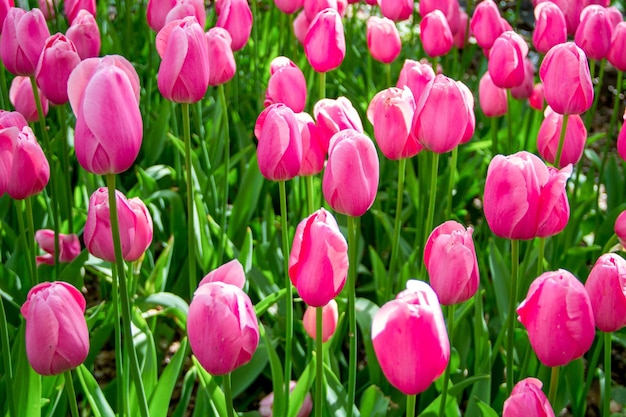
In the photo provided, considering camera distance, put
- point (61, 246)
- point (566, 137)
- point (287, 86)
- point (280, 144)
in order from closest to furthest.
→ point (280, 144), point (287, 86), point (566, 137), point (61, 246)

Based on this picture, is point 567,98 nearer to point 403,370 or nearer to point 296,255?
point 296,255

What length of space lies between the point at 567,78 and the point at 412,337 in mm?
860

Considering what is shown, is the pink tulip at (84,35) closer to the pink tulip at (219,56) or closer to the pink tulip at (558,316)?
the pink tulip at (219,56)

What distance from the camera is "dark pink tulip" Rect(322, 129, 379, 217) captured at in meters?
1.20

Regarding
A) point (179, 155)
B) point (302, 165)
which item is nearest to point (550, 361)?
point (302, 165)

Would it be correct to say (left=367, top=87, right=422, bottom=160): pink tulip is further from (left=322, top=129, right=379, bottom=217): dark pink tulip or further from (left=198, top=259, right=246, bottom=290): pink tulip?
(left=198, top=259, right=246, bottom=290): pink tulip

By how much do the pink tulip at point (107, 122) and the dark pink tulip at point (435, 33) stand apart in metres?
1.23

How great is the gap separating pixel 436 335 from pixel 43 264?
4.44ft

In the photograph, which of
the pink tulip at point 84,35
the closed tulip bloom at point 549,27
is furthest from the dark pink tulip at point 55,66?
the closed tulip bloom at point 549,27

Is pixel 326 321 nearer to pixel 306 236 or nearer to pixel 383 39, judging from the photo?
pixel 306 236

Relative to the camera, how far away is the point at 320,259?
108cm

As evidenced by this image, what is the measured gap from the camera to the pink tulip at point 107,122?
105 centimetres

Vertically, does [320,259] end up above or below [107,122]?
below

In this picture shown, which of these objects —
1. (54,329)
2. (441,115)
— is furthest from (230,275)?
(441,115)
